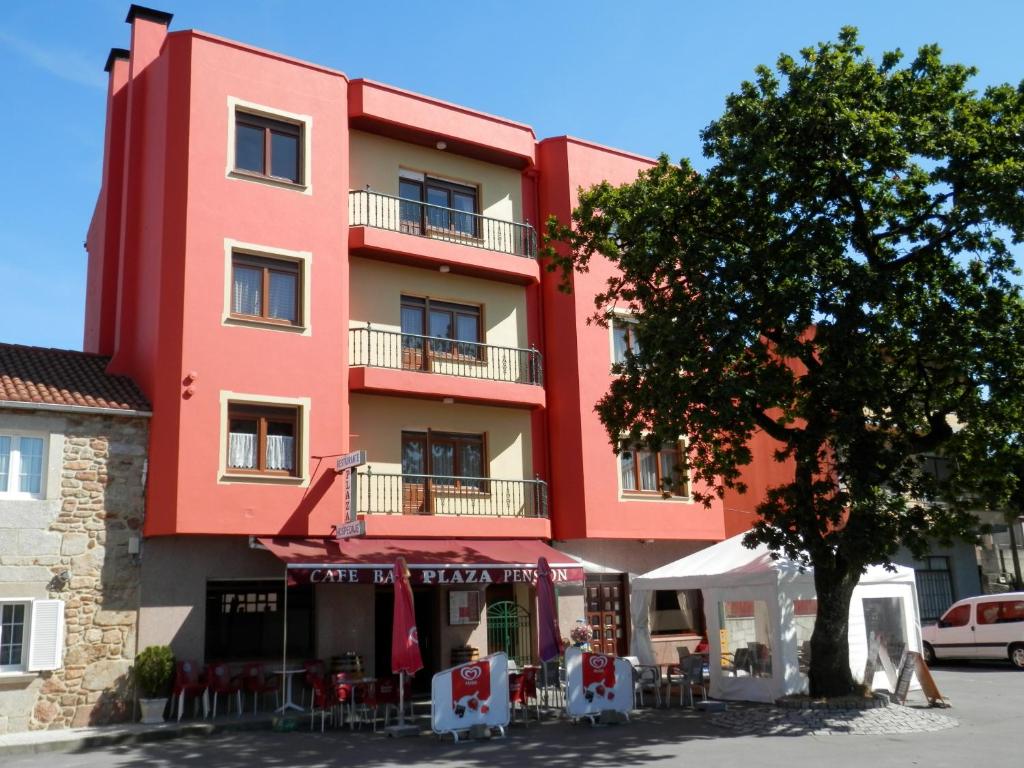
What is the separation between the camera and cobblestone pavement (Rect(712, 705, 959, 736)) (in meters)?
14.8

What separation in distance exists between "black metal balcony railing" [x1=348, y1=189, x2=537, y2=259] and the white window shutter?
9.74 meters

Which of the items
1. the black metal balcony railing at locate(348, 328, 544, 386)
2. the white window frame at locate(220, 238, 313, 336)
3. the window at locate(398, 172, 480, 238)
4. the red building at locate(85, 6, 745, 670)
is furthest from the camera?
the window at locate(398, 172, 480, 238)

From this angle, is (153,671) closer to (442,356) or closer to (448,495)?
(448,495)

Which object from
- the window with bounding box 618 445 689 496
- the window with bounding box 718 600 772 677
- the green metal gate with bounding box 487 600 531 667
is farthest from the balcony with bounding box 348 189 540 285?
the window with bounding box 718 600 772 677

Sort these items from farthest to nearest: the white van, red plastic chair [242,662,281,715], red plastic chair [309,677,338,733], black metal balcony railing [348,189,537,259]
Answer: the white van, black metal balcony railing [348,189,537,259], red plastic chair [242,662,281,715], red plastic chair [309,677,338,733]

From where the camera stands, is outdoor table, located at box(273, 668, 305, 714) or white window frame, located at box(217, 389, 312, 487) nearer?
outdoor table, located at box(273, 668, 305, 714)

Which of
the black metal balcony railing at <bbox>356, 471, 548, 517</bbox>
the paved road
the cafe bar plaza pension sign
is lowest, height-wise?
the paved road

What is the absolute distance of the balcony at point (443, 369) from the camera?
2073 cm

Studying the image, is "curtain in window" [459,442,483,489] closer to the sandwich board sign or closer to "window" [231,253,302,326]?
"window" [231,253,302,326]

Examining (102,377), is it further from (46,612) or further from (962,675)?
(962,675)

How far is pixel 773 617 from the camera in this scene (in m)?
17.6

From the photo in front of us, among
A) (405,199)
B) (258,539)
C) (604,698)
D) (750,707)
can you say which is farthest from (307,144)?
(750,707)

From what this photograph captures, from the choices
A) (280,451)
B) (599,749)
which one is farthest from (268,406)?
(599,749)

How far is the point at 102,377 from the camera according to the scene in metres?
19.0
